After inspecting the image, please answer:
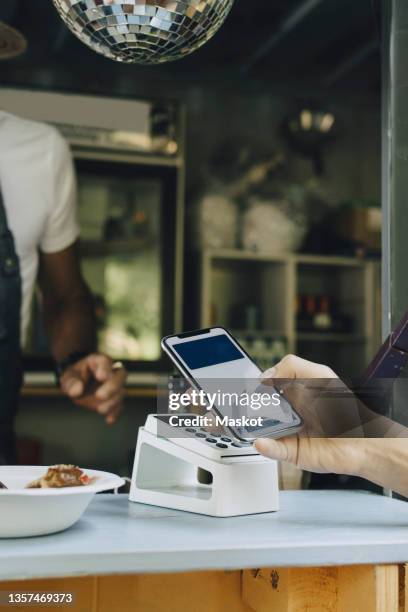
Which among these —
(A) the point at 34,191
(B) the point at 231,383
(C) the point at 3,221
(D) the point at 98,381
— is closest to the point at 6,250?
(C) the point at 3,221

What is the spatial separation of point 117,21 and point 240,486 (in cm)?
76

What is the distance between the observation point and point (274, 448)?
42.5 inches

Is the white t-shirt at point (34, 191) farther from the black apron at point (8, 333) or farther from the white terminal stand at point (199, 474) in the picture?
the white terminal stand at point (199, 474)

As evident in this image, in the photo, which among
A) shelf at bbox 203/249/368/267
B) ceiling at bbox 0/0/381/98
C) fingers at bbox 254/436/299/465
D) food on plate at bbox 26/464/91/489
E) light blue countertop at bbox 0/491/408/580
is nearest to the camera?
light blue countertop at bbox 0/491/408/580

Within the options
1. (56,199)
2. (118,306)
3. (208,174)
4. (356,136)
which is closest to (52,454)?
(118,306)

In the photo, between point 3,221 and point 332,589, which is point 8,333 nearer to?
point 3,221

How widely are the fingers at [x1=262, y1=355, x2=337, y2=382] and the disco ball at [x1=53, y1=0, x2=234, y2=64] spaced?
569 mm

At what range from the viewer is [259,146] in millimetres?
4848

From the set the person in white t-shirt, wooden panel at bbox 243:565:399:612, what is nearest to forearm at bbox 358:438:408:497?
wooden panel at bbox 243:565:399:612

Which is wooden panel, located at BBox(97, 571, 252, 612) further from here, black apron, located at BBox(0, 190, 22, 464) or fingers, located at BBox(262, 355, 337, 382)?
black apron, located at BBox(0, 190, 22, 464)

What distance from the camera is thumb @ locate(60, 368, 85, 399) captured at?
178 centimetres

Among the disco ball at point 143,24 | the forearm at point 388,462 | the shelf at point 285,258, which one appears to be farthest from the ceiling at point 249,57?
the forearm at point 388,462

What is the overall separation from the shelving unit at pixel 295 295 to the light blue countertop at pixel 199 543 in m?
3.26

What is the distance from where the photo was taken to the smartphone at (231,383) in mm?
1077
